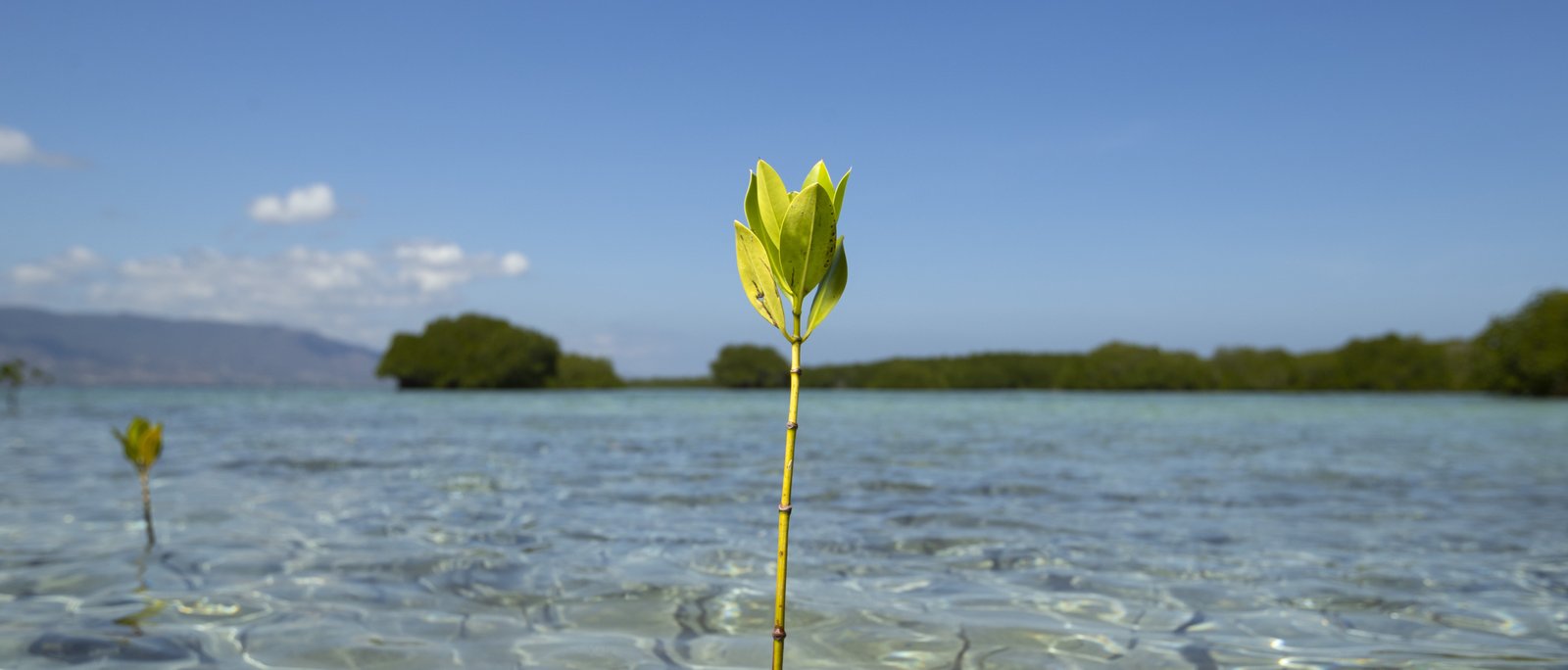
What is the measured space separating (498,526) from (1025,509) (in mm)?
5289

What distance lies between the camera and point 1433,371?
284 ft

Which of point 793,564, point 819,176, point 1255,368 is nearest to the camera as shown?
point 819,176

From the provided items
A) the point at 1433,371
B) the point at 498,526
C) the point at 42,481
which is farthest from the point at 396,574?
the point at 1433,371

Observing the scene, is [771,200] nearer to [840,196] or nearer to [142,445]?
[840,196]

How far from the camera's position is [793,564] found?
645 cm

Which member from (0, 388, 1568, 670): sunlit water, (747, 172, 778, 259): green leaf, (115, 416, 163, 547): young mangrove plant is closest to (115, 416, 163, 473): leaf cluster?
(115, 416, 163, 547): young mangrove plant

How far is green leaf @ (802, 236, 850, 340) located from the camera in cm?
173

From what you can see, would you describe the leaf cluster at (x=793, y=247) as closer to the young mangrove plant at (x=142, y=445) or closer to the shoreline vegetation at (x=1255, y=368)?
the young mangrove plant at (x=142, y=445)

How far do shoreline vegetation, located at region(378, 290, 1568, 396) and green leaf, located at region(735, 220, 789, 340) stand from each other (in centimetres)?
7500

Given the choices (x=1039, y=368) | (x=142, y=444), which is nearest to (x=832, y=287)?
(x=142, y=444)

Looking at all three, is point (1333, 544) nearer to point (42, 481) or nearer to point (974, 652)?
point (974, 652)

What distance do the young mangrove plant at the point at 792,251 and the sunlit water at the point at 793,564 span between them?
8.84 feet

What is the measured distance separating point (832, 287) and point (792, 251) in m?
0.13

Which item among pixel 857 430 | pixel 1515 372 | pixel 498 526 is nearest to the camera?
pixel 498 526
